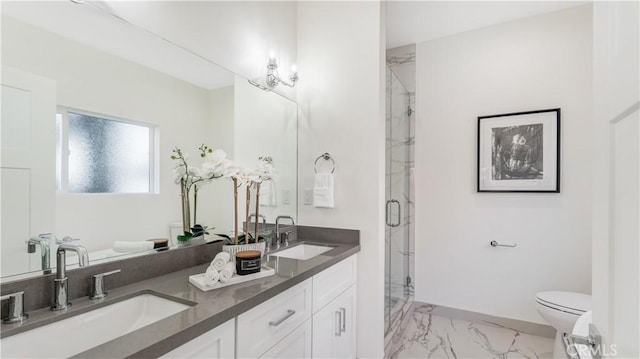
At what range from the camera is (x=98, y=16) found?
3.68 feet

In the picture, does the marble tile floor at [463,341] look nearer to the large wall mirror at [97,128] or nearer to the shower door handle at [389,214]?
the shower door handle at [389,214]

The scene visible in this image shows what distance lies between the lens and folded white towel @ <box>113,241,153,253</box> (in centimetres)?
117

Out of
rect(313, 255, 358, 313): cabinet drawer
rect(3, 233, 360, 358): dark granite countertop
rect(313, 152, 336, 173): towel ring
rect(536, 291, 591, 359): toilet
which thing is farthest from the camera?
rect(313, 152, 336, 173): towel ring

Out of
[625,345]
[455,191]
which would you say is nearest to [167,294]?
[625,345]

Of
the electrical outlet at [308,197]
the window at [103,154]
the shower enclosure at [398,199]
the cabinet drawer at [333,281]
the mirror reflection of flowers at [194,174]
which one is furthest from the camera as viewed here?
the shower enclosure at [398,199]

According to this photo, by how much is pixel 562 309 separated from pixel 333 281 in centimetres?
156

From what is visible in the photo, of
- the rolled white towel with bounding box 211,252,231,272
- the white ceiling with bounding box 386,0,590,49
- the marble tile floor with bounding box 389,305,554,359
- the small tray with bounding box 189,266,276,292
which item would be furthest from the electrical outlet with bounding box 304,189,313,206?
the white ceiling with bounding box 386,0,590,49

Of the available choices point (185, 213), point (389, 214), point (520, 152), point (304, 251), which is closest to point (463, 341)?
point (389, 214)

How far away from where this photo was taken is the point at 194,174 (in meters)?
1.45

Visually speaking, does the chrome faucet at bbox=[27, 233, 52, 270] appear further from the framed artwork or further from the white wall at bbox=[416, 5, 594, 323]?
the framed artwork

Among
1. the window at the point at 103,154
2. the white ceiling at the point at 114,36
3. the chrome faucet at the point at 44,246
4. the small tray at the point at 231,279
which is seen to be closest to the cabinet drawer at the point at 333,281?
the small tray at the point at 231,279

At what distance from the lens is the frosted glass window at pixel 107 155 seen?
1.06 m

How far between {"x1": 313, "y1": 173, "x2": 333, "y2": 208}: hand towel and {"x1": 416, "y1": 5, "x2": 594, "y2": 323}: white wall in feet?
4.15

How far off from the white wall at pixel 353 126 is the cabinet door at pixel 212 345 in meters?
1.18
